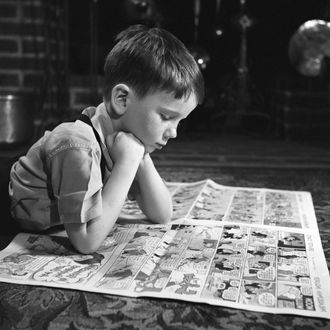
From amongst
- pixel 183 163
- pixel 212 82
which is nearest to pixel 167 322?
pixel 183 163

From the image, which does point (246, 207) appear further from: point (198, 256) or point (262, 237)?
point (198, 256)

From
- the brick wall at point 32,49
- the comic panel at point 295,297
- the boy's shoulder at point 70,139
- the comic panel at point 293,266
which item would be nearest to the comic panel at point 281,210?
the comic panel at point 293,266

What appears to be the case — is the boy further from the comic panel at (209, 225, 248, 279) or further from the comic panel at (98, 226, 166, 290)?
the comic panel at (209, 225, 248, 279)

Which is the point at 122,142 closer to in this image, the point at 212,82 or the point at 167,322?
the point at 167,322

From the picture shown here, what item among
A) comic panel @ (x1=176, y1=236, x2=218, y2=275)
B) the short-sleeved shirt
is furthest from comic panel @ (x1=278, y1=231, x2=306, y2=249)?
the short-sleeved shirt

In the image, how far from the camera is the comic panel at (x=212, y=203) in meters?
1.07

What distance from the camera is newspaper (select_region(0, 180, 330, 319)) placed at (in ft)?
2.30

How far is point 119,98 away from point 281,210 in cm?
47

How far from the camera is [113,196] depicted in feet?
2.75

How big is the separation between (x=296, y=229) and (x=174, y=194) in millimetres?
353

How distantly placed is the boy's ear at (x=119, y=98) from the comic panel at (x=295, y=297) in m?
0.37

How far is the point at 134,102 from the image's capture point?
848 millimetres

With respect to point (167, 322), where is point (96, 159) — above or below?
above

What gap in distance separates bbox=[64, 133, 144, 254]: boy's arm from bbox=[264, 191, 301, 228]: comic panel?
0.33 metres
